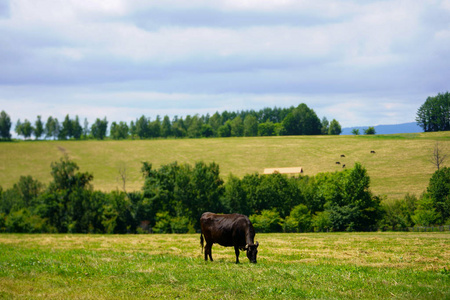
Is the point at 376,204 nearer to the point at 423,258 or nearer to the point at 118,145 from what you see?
the point at 423,258

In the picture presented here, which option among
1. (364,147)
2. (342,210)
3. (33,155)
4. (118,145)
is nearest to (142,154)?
(118,145)

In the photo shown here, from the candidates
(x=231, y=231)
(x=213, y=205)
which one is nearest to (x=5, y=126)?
(x=213, y=205)

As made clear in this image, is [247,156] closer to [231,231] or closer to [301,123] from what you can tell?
[301,123]

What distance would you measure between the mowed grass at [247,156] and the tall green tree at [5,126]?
34.8 meters

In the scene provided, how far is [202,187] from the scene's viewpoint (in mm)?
76000

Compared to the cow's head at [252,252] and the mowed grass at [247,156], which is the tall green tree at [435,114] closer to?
the mowed grass at [247,156]

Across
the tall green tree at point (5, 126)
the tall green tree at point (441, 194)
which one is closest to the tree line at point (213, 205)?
the tall green tree at point (441, 194)

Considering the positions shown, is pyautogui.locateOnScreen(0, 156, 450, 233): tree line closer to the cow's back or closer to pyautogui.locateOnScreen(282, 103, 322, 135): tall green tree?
the cow's back

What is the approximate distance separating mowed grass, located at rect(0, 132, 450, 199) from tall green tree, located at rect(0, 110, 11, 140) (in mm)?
34792

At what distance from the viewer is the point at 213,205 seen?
75.9 meters

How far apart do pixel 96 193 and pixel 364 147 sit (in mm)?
85253

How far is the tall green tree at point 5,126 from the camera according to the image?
593 feet

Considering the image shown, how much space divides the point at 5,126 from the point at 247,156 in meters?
127

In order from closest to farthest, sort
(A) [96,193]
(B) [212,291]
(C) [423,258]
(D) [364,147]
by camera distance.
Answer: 1. (B) [212,291]
2. (C) [423,258]
3. (A) [96,193]
4. (D) [364,147]
